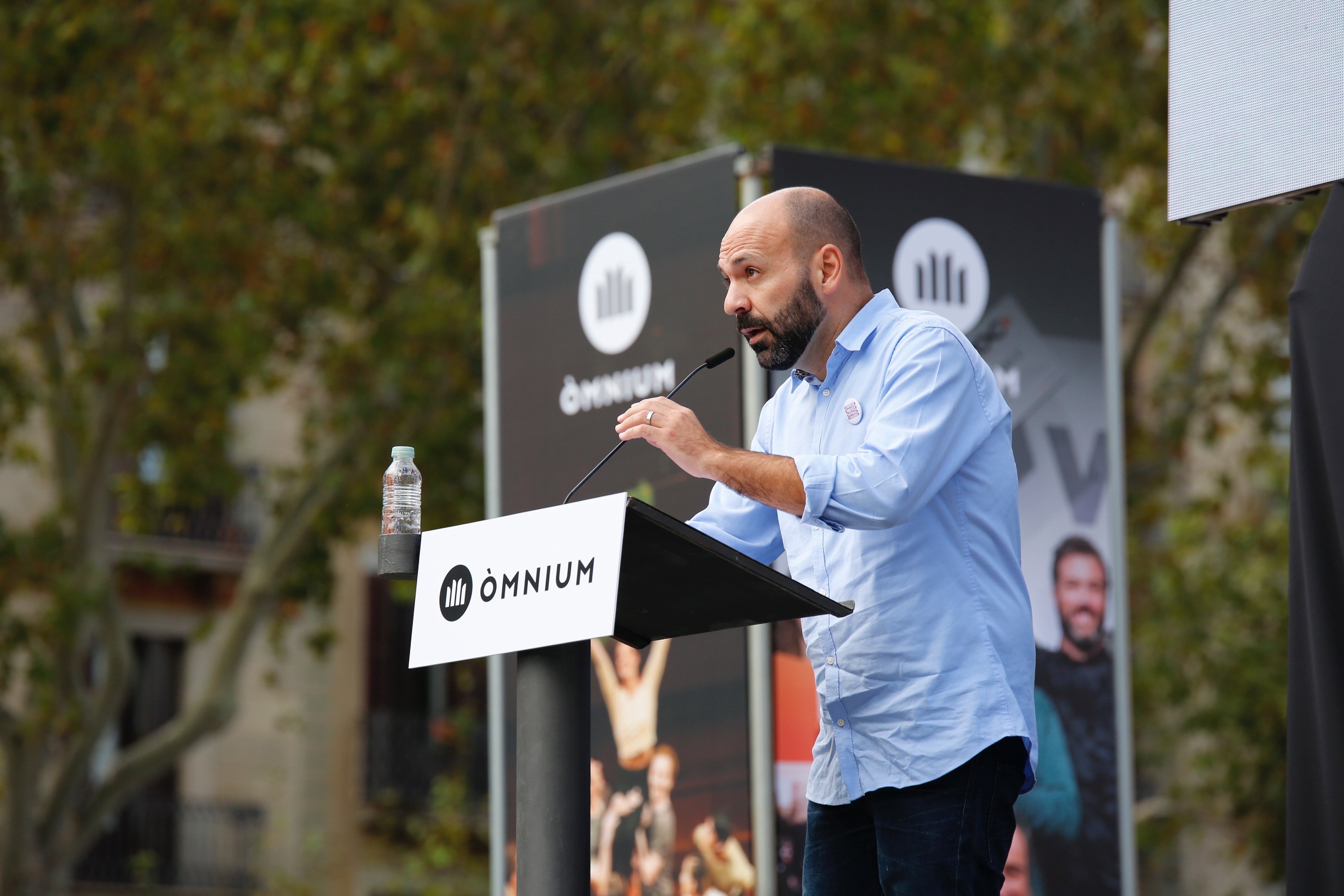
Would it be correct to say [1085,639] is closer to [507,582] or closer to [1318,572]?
[1318,572]

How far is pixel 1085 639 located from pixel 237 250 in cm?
751

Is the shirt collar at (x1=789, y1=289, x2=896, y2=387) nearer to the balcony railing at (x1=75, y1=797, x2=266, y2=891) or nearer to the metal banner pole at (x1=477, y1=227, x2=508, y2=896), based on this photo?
the metal banner pole at (x1=477, y1=227, x2=508, y2=896)

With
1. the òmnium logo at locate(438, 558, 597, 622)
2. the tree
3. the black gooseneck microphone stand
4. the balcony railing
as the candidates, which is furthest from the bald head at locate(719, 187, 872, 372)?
the balcony railing

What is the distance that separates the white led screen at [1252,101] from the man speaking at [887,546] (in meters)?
1.03

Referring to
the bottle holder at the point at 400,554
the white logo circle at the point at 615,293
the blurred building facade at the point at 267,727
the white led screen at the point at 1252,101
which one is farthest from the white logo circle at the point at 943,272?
the blurred building facade at the point at 267,727

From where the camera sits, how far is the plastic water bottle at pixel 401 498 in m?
3.21

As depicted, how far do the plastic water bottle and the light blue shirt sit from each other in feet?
2.32

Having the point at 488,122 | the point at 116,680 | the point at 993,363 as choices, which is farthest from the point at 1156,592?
the point at 993,363

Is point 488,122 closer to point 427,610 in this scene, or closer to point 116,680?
point 116,680

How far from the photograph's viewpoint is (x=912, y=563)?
2963 mm

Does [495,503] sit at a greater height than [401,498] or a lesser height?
greater

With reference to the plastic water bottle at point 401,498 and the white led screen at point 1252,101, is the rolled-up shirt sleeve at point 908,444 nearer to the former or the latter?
the plastic water bottle at point 401,498

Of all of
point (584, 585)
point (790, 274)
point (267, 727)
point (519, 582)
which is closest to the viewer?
point (584, 585)

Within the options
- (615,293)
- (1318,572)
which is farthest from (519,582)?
(615,293)
